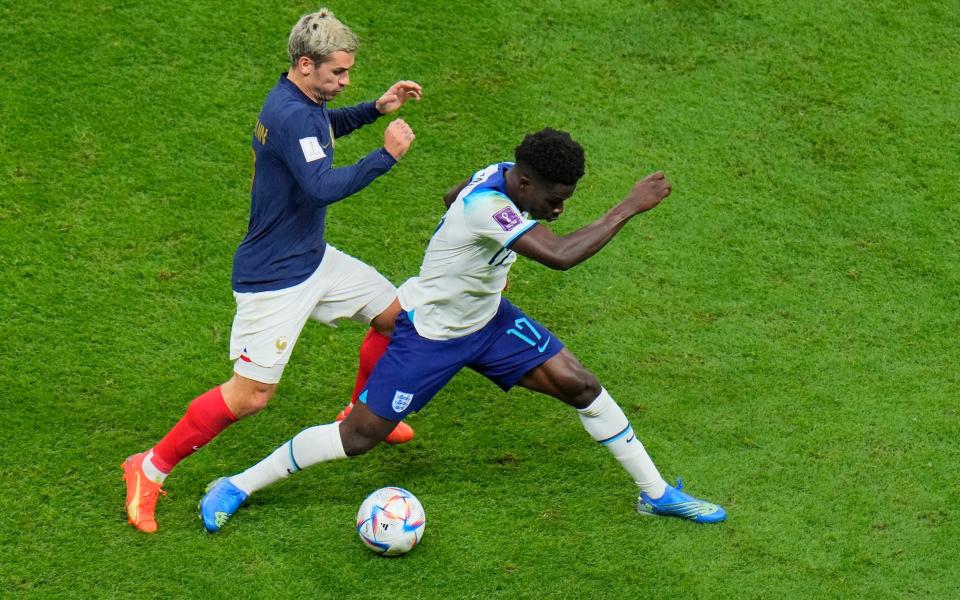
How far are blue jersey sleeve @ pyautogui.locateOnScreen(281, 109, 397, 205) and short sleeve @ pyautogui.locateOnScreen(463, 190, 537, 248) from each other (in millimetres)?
432

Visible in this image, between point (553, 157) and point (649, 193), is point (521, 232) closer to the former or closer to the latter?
point (553, 157)

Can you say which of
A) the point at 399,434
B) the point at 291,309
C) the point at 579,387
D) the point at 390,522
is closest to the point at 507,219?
the point at 579,387

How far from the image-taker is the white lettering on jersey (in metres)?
5.70

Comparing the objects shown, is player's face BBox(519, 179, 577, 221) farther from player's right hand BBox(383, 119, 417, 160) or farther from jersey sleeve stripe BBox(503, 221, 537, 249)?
player's right hand BBox(383, 119, 417, 160)

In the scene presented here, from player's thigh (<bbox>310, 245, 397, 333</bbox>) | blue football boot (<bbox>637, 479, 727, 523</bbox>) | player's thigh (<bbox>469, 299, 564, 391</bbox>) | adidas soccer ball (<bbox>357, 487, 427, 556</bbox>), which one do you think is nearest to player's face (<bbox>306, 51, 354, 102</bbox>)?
player's thigh (<bbox>310, 245, 397, 333</bbox>)

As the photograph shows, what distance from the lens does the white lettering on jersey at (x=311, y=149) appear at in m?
5.70

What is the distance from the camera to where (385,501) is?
6047mm

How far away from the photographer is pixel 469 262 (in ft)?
19.0

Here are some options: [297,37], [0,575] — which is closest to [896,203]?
[297,37]

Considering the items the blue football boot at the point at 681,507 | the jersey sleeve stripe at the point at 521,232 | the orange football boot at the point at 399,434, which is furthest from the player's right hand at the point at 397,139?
the blue football boot at the point at 681,507

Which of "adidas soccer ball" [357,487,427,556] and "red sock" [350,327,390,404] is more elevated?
"red sock" [350,327,390,404]

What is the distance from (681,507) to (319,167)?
2576 millimetres

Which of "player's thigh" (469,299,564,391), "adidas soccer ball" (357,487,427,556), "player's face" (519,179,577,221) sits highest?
"player's face" (519,179,577,221)

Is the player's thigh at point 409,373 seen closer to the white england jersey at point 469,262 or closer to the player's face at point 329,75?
the white england jersey at point 469,262
